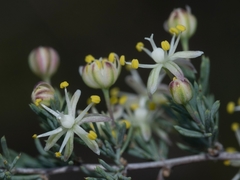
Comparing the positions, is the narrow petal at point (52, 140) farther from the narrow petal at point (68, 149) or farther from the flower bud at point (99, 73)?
the flower bud at point (99, 73)

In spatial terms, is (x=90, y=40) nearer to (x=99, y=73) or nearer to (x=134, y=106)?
(x=134, y=106)

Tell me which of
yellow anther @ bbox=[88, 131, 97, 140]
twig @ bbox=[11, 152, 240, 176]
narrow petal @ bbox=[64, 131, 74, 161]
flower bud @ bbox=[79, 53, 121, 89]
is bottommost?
twig @ bbox=[11, 152, 240, 176]

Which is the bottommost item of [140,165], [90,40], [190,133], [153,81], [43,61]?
[140,165]

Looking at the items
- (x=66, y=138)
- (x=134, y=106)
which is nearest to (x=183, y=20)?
(x=134, y=106)

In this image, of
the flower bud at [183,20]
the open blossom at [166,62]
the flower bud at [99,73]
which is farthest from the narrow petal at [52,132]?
the flower bud at [183,20]

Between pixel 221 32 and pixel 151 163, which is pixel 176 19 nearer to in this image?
pixel 151 163

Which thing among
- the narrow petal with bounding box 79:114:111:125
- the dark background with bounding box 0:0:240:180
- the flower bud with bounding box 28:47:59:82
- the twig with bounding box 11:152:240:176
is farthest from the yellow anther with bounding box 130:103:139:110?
the dark background with bounding box 0:0:240:180

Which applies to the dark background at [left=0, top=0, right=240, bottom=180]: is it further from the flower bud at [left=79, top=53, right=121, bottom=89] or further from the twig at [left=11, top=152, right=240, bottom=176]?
the flower bud at [left=79, top=53, right=121, bottom=89]
